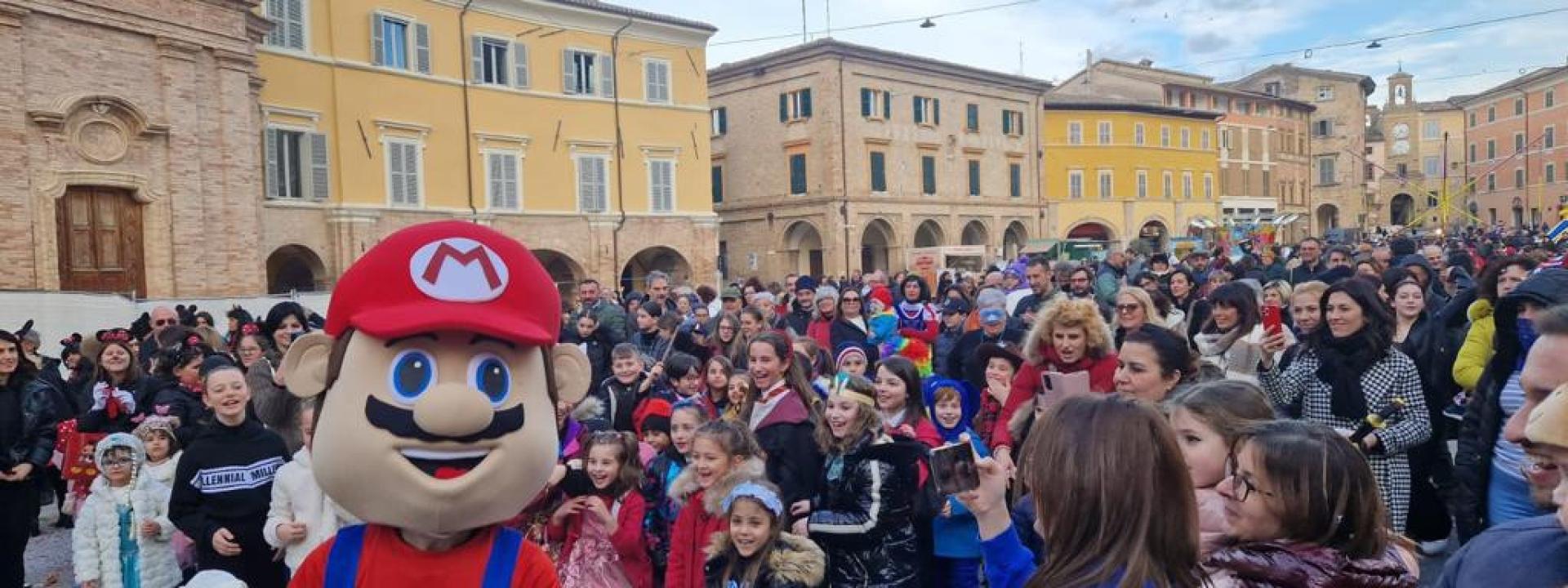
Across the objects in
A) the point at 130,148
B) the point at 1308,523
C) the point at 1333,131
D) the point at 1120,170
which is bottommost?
the point at 1308,523

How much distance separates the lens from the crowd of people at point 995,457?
202 centimetres

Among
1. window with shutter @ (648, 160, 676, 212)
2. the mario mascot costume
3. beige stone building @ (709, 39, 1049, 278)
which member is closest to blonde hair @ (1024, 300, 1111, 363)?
the mario mascot costume

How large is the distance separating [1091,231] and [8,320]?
127 feet

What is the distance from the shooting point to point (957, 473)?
2.32 metres

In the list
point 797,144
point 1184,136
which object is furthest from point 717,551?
point 1184,136

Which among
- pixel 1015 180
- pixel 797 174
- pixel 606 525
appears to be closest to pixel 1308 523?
pixel 606 525

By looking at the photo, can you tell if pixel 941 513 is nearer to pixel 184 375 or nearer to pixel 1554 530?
pixel 1554 530

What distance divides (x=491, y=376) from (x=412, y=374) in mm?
187

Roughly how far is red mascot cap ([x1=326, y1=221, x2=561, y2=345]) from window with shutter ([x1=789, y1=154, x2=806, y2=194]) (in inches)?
1183

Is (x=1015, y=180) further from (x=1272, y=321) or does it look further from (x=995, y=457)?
(x=995, y=457)

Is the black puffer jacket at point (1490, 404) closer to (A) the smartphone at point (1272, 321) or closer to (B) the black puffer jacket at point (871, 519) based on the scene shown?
(A) the smartphone at point (1272, 321)

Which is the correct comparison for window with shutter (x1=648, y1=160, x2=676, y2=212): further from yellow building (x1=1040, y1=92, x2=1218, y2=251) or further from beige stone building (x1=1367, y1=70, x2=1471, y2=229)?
beige stone building (x1=1367, y1=70, x2=1471, y2=229)

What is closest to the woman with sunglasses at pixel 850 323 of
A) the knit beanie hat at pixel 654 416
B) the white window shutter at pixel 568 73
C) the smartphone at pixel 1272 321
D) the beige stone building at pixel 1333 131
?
the knit beanie hat at pixel 654 416

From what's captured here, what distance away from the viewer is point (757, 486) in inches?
163
